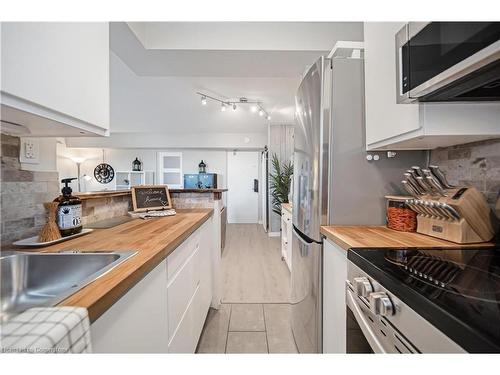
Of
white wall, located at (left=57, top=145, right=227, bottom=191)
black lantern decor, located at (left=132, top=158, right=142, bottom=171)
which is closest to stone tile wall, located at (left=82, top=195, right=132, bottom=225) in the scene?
white wall, located at (left=57, top=145, right=227, bottom=191)

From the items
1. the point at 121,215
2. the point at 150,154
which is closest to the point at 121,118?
the point at 150,154

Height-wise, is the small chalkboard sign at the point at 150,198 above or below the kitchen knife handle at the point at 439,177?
below

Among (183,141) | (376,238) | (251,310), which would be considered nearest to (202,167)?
(183,141)

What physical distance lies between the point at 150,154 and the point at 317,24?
6064 mm

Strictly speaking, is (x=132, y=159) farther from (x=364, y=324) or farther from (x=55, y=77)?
(x=364, y=324)

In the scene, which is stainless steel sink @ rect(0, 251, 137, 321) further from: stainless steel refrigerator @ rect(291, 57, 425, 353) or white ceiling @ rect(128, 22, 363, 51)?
white ceiling @ rect(128, 22, 363, 51)

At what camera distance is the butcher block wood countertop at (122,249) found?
52cm

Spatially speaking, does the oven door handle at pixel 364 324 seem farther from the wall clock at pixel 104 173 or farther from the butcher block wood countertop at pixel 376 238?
the wall clock at pixel 104 173

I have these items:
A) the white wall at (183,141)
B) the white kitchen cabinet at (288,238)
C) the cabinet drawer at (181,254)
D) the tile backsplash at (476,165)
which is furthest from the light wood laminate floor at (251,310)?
the white wall at (183,141)

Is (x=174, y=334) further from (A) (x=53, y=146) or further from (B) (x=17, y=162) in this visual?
(A) (x=53, y=146)

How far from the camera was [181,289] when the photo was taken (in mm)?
1164

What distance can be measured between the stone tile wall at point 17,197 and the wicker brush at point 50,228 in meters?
0.08

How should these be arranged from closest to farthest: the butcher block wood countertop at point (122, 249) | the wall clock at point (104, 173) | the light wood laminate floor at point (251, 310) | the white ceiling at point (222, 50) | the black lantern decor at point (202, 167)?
the butcher block wood countertop at point (122, 249)
the light wood laminate floor at point (251, 310)
the white ceiling at point (222, 50)
the black lantern decor at point (202, 167)
the wall clock at point (104, 173)
